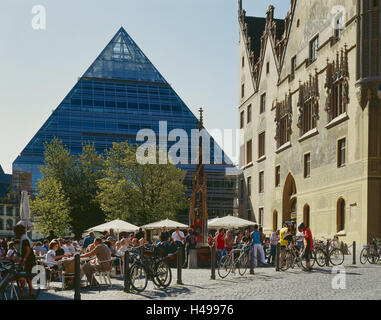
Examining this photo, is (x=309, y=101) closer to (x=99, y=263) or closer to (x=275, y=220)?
(x=275, y=220)

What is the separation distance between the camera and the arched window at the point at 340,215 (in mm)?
32653

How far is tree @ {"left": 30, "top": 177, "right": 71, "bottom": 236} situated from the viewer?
4816cm

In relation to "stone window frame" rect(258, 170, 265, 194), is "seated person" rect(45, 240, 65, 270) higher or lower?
lower

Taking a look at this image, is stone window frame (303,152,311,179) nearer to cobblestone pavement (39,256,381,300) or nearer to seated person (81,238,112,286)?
cobblestone pavement (39,256,381,300)

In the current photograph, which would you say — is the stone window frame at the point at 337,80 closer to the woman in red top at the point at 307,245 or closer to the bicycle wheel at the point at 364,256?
the bicycle wheel at the point at 364,256

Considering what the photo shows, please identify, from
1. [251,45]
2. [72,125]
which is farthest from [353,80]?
[72,125]

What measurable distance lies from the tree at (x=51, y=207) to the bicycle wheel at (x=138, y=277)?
111ft

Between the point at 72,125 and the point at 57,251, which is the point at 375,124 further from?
the point at 72,125

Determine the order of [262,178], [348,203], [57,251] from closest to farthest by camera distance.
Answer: [57,251]
[348,203]
[262,178]

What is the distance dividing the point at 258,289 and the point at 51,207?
1418 inches

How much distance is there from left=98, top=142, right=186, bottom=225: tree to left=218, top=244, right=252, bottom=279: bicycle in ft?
98.3

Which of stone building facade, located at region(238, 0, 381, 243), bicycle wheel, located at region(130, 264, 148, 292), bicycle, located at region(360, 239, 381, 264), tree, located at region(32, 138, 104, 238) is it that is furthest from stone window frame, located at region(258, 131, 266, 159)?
bicycle wheel, located at region(130, 264, 148, 292)

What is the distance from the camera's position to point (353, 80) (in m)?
31.0
